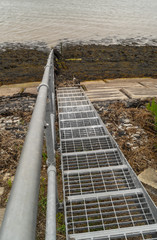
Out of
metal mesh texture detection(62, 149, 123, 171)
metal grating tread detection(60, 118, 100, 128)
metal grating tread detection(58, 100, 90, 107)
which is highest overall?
metal grating tread detection(58, 100, 90, 107)

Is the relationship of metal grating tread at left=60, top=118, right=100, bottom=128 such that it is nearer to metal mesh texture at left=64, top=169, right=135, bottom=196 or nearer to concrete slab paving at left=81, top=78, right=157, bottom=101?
metal mesh texture at left=64, top=169, right=135, bottom=196

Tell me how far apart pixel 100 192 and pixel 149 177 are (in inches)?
37.7

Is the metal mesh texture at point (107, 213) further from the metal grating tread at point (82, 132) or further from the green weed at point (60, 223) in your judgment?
the metal grating tread at point (82, 132)

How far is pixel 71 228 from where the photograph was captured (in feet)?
6.51

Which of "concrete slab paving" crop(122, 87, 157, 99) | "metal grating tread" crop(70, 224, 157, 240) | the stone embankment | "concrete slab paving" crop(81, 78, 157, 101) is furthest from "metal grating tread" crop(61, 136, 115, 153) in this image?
"concrete slab paving" crop(122, 87, 157, 99)

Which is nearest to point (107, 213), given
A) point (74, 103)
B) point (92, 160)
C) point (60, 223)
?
point (60, 223)

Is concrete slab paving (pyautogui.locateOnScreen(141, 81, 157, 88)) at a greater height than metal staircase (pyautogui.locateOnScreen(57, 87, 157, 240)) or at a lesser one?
greater

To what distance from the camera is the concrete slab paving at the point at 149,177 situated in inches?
112

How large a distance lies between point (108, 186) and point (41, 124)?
1770 millimetres

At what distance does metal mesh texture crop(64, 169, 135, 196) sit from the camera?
2.49 meters

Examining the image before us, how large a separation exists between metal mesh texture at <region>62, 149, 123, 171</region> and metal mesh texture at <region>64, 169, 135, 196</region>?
19cm

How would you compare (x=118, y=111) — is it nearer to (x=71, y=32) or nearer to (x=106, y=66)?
(x=106, y=66)

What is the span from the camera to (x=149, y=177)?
2957 millimetres

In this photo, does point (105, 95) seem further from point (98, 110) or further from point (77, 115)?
point (77, 115)
